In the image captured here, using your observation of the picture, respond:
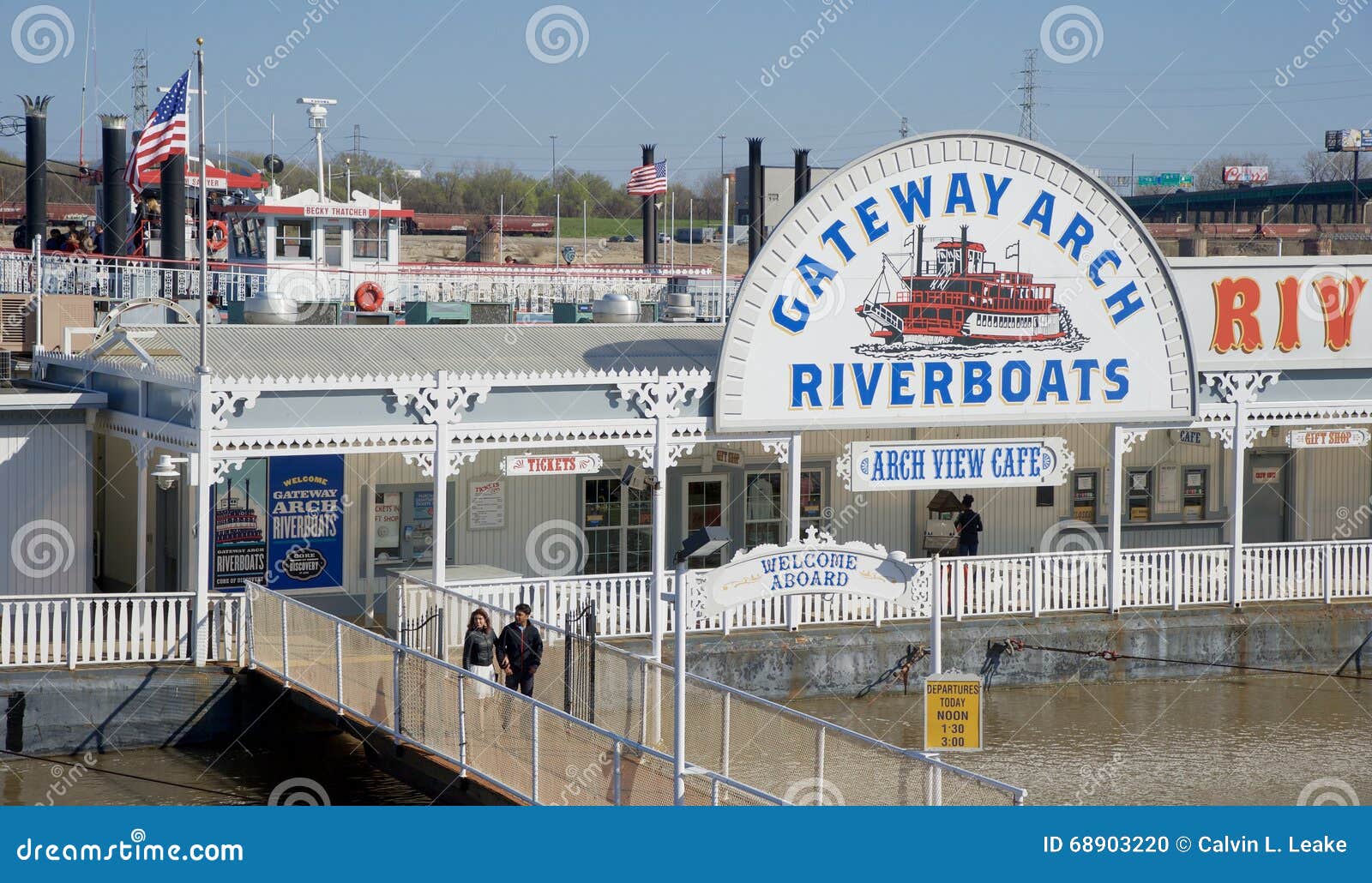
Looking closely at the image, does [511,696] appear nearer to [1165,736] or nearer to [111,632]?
[111,632]

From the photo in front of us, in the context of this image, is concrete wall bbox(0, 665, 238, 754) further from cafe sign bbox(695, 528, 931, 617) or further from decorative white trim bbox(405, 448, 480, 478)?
cafe sign bbox(695, 528, 931, 617)

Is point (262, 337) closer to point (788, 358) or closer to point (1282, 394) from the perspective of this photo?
point (788, 358)

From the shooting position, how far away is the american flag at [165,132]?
85.3 ft

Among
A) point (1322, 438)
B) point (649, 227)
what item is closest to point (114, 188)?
point (649, 227)

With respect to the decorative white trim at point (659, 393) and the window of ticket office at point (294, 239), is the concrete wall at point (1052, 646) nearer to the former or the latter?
the decorative white trim at point (659, 393)

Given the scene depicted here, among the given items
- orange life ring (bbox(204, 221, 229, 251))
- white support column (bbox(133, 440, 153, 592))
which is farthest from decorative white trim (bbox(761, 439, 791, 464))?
orange life ring (bbox(204, 221, 229, 251))

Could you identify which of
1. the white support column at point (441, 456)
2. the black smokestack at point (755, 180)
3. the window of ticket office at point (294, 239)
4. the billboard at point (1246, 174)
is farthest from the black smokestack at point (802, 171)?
the billboard at point (1246, 174)

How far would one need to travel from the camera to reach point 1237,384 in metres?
22.2

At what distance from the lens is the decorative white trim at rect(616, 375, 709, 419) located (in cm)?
1989

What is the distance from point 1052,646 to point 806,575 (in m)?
8.50

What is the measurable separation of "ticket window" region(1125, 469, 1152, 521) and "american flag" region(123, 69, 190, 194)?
1565cm

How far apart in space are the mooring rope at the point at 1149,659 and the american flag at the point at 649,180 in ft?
92.2

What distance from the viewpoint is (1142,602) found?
22.1 m

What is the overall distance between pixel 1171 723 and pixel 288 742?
33.2ft
